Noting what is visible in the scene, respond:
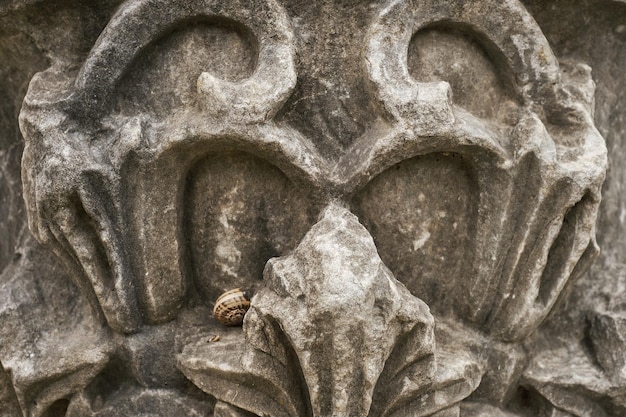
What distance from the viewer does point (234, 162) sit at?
3.81 ft

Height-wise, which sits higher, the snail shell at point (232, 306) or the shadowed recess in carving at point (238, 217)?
the shadowed recess in carving at point (238, 217)

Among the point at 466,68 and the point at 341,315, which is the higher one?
the point at 466,68

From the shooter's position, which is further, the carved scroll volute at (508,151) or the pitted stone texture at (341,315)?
the carved scroll volute at (508,151)

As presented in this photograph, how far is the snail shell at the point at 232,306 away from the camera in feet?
3.90

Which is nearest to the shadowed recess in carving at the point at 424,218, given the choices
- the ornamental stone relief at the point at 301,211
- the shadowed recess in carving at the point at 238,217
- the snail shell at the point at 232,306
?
the ornamental stone relief at the point at 301,211

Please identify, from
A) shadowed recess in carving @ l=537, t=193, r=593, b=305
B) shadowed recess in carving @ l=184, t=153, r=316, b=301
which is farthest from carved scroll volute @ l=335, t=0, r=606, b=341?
shadowed recess in carving @ l=184, t=153, r=316, b=301

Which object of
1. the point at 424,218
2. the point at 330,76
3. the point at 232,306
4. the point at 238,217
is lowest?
the point at 232,306

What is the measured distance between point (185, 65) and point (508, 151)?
1.58 feet

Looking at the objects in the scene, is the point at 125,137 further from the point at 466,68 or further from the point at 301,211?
the point at 466,68

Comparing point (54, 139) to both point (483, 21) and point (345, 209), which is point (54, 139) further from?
point (483, 21)

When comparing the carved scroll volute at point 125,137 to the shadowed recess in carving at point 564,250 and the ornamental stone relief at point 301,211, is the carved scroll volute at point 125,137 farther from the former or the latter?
the shadowed recess in carving at point 564,250

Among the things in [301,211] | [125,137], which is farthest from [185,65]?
[301,211]


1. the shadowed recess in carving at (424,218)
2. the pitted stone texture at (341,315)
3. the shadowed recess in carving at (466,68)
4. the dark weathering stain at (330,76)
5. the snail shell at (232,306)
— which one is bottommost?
the snail shell at (232,306)

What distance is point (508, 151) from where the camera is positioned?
3.81ft
